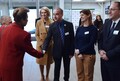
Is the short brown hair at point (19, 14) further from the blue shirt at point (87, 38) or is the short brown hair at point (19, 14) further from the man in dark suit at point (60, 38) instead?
the man in dark suit at point (60, 38)

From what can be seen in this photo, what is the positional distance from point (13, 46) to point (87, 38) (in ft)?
4.75

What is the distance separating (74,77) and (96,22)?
21.8ft

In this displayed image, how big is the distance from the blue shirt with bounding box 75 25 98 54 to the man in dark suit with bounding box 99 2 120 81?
0.47m

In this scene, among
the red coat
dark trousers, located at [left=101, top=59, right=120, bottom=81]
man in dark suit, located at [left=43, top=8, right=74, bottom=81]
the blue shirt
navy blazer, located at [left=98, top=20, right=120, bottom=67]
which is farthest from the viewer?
man in dark suit, located at [left=43, top=8, right=74, bottom=81]

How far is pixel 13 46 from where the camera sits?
10.4 ft

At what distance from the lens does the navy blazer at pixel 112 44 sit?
11.5ft

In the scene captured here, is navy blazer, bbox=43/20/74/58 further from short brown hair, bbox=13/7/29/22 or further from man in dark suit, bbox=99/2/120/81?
short brown hair, bbox=13/7/29/22

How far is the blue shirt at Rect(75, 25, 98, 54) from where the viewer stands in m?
4.21

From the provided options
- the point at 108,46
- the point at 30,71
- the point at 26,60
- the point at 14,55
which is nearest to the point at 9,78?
the point at 14,55

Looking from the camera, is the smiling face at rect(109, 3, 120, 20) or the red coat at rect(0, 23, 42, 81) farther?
the smiling face at rect(109, 3, 120, 20)

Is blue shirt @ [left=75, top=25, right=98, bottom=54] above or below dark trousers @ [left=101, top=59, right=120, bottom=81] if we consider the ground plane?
above

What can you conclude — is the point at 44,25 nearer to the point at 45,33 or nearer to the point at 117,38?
the point at 45,33

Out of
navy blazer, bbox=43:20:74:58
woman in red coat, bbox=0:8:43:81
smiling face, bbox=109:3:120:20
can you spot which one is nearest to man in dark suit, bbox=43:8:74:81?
navy blazer, bbox=43:20:74:58

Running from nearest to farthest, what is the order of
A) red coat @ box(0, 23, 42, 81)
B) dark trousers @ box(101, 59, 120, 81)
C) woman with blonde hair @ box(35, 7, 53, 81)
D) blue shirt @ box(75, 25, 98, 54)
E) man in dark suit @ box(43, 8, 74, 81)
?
1. red coat @ box(0, 23, 42, 81)
2. dark trousers @ box(101, 59, 120, 81)
3. blue shirt @ box(75, 25, 98, 54)
4. man in dark suit @ box(43, 8, 74, 81)
5. woman with blonde hair @ box(35, 7, 53, 81)
